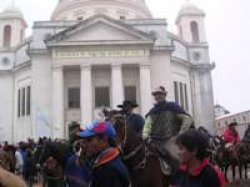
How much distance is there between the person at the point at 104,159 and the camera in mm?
3984

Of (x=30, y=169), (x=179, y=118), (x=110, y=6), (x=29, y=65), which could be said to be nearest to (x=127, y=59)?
(x=29, y=65)

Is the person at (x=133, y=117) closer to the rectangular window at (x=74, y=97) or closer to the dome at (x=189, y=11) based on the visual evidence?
the rectangular window at (x=74, y=97)

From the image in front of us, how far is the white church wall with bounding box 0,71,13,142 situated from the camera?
40.9m

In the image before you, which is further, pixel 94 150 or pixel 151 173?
pixel 151 173

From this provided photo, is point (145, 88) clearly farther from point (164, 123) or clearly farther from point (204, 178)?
point (204, 178)

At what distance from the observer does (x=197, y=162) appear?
3.81 meters

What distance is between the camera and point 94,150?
4.31 m

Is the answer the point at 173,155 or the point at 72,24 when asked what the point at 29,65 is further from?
the point at 173,155

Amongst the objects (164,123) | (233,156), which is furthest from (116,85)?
(164,123)

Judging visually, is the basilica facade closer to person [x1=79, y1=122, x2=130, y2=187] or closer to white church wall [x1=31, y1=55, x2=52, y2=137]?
white church wall [x1=31, y1=55, x2=52, y2=137]

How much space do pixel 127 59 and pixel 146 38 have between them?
244cm

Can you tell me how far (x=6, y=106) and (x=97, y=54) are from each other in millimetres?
12691

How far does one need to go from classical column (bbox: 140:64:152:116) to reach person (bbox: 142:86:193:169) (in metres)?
26.9

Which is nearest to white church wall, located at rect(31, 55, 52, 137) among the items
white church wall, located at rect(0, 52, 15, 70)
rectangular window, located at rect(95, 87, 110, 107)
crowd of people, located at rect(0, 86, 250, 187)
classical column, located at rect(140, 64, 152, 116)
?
rectangular window, located at rect(95, 87, 110, 107)
